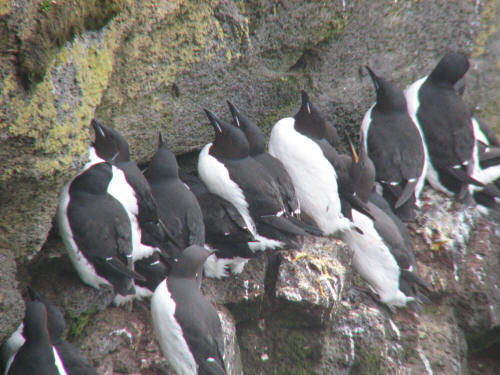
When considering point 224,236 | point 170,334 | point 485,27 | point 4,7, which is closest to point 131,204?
point 224,236

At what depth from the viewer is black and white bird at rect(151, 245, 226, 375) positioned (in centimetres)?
352

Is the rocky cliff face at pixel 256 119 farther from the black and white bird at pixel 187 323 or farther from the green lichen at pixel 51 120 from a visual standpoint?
the black and white bird at pixel 187 323

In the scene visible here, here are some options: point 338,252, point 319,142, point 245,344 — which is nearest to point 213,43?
point 319,142

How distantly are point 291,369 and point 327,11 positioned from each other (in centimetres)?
268

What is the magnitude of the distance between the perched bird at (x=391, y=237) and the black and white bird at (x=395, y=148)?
0.76ft

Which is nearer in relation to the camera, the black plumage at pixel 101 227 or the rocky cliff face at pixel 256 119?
the rocky cliff face at pixel 256 119

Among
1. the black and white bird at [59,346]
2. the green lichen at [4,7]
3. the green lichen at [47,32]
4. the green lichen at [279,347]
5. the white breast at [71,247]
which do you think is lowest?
the green lichen at [279,347]

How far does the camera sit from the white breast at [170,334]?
3.55m

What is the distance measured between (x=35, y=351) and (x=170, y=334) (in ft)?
2.33

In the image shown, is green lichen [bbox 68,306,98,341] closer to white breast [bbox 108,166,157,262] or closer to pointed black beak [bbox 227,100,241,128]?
white breast [bbox 108,166,157,262]

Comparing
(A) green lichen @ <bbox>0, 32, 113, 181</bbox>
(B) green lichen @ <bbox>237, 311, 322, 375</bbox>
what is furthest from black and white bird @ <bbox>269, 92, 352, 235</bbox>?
(A) green lichen @ <bbox>0, 32, 113, 181</bbox>

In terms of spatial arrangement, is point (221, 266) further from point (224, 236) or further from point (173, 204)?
point (173, 204)

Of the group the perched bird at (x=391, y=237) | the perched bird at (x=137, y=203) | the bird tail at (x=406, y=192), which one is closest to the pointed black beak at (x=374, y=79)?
the perched bird at (x=391, y=237)

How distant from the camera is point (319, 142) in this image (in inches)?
188
